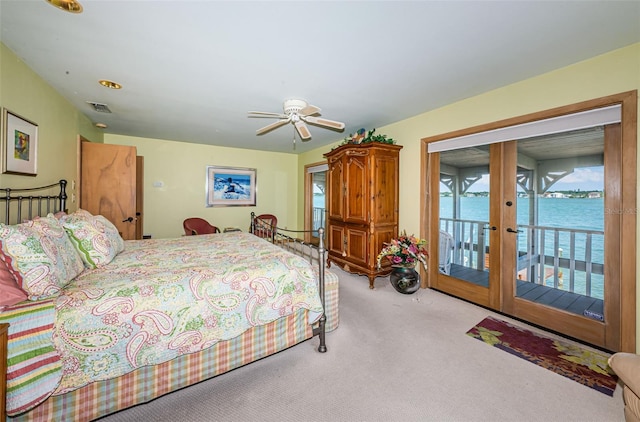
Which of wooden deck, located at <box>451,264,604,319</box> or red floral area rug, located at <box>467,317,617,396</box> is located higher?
wooden deck, located at <box>451,264,604,319</box>

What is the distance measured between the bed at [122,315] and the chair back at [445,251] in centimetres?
219

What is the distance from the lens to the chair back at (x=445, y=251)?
3.56m

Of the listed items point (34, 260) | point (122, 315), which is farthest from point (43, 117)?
point (122, 315)

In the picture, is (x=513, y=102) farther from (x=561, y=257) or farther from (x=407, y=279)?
(x=407, y=279)

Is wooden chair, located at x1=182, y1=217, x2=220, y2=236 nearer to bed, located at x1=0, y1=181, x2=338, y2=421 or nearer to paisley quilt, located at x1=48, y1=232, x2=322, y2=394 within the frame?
bed, located at x1=0, y1=181, x2=338, y2=421

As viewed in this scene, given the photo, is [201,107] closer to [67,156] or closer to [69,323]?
[67,156]

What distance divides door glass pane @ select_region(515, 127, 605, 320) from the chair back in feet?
2.91

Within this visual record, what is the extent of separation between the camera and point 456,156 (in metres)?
3.33

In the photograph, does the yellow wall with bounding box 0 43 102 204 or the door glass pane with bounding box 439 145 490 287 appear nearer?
the yellow wall with bounding box 0 43 102 204

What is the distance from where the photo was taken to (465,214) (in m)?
3.35

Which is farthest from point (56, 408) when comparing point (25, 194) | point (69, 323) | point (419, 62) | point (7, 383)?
point (419, 62)

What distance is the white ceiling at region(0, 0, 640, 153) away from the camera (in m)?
1.59

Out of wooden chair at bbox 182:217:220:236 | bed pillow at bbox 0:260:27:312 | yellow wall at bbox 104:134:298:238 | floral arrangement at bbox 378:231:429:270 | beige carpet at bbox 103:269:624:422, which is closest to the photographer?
bed pillow at bbox 0:260:27:312

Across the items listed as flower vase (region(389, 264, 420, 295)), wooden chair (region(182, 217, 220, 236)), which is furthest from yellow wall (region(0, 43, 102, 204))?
flower vase (region(389, 264, 420, 295))
